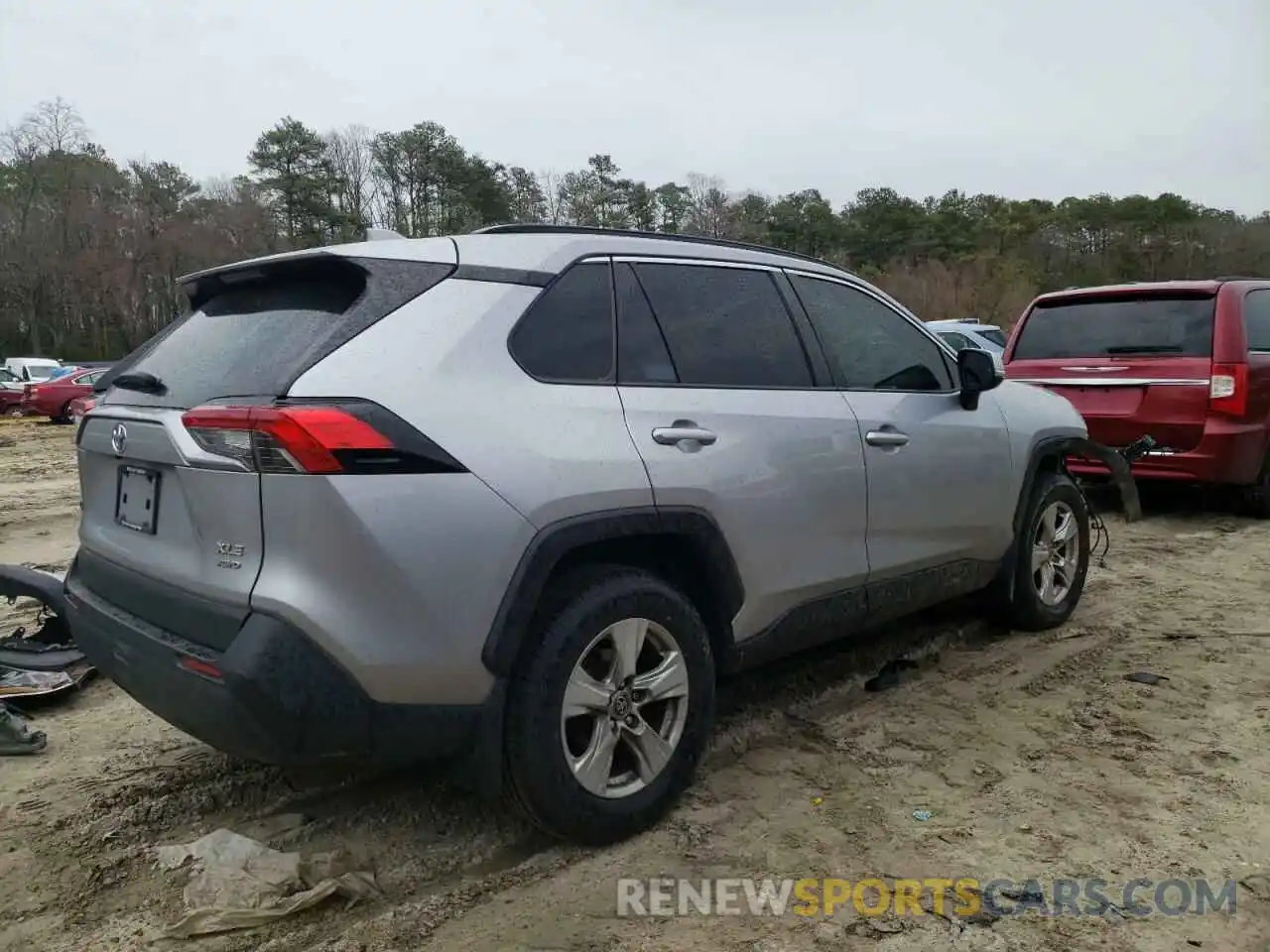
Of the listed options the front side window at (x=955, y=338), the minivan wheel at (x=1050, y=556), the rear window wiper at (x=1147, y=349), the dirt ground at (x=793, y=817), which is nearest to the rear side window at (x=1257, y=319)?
the rear window wiper at (x=1147, y=349)

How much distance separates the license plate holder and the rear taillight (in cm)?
673

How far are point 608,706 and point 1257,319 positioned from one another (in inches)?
260

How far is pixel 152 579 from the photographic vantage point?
2.55 meters

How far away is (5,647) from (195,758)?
1327 millimetres

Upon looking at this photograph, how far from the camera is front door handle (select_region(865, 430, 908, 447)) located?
3.49 meters

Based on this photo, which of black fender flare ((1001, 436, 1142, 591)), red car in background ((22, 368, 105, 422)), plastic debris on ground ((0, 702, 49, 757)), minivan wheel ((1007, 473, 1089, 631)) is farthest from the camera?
red car in background ((22, 368, 105, 422))

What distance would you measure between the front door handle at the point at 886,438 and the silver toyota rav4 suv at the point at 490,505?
0.04 ft

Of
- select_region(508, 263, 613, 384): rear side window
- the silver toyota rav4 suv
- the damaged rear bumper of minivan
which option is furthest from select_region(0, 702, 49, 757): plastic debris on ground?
the damaged rear bumper of minivan

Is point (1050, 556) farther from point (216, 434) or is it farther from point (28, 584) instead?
point (28, 584)

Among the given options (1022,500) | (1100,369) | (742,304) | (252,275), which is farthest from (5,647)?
(1100,369)

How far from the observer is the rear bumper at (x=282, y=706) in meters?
2.21

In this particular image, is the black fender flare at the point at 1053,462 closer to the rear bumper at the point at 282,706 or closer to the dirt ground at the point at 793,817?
the dirt ground at the point at 793,817

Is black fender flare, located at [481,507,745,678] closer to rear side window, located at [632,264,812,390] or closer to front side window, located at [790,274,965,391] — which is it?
rear side window, located at [632,264,812,390]

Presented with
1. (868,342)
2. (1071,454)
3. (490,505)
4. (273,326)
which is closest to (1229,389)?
(1071,454)
